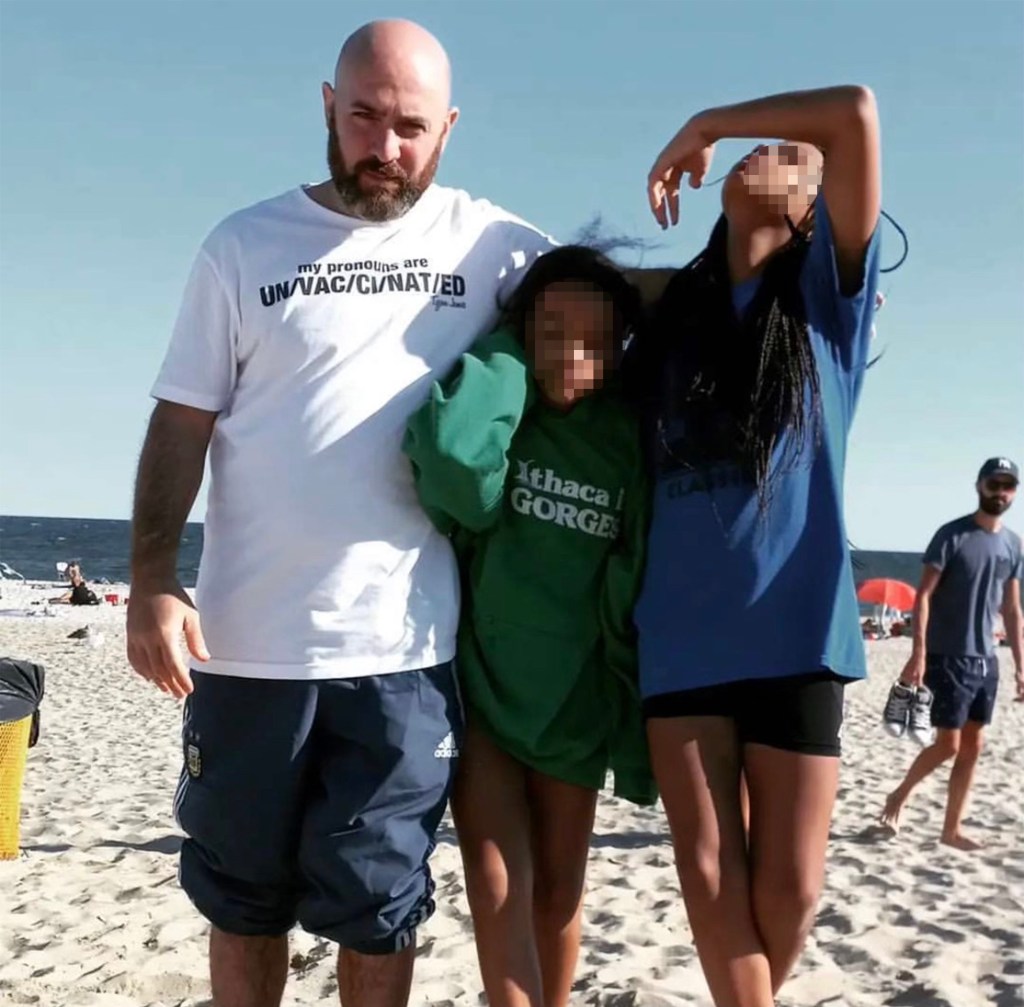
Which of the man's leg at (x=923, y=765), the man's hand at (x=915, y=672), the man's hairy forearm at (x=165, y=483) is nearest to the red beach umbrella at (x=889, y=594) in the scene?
the man's leg at (x=923, y=765)

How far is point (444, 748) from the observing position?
2.66 meters

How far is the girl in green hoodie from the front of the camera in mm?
2646

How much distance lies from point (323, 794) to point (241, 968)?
0.49 m

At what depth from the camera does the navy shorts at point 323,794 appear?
2.59m

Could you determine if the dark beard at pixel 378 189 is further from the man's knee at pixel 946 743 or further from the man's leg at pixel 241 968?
the man's knee at pixel 946 743

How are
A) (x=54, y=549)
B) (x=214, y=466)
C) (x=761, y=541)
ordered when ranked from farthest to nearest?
(x=54, y=549)
(x=214, y=466)
(x=761, y=541)

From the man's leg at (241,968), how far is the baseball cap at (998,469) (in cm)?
560

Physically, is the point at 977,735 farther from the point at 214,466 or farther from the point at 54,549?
the point at 54,549

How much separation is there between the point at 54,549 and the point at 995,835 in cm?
7423

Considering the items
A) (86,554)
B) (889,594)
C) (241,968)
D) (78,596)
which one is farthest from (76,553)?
(241,968)

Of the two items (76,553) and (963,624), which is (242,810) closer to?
(963,624)

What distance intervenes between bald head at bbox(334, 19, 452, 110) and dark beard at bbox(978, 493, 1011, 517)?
5403mm

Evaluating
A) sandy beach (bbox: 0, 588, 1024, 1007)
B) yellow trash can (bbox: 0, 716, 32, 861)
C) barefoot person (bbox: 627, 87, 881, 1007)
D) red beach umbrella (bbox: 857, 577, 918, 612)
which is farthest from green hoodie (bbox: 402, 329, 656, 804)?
red beach umbrella (bbox: 857, 577, 918, 612)

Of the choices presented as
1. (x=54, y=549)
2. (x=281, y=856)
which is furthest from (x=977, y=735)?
(x=54, y=549)
